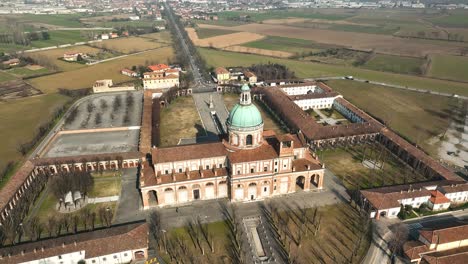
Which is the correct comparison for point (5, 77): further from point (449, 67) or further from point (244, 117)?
point (449, 67)

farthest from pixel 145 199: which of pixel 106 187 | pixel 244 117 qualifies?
pixel 244 117

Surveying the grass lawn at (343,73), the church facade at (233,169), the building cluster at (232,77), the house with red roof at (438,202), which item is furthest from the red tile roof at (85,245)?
the grass lawn at (343,73)

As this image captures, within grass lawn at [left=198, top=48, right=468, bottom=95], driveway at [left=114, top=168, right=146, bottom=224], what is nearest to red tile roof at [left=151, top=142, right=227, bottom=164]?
driveway at [left=114, top=168, right=146, bottom=224]

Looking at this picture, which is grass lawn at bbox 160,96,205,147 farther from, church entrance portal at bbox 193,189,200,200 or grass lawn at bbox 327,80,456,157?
grass lawn at bbox 327,80,456,157

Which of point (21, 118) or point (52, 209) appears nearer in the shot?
point (52, 209)

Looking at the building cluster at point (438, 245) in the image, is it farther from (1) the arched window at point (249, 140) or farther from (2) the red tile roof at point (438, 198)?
(1) the arched window at point (249, 140)
